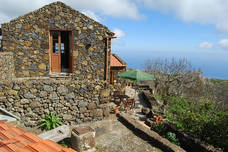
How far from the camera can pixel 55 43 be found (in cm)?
955

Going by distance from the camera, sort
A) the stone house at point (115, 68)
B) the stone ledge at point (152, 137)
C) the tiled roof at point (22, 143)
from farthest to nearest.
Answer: the stone house at point (115, 68)
the stone ledge at point (152, 137)
the tiled roof at point (22, 143)

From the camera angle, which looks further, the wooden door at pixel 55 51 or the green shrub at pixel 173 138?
the wooden door at pixel 55 51

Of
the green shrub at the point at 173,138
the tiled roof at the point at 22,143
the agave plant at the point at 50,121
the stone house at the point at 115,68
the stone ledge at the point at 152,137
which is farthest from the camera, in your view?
the stone house at the point at 115,68

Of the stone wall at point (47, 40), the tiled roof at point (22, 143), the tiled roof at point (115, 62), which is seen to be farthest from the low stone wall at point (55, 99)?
the tiled roof at point (115, 62)


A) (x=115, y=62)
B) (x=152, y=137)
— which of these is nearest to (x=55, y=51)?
(x=115, y=62)

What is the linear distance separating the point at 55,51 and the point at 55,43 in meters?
0.49

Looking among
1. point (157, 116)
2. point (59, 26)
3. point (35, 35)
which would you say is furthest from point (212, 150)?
point (35, 35)

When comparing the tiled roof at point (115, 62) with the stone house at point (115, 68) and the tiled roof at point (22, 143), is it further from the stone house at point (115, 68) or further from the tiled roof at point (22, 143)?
the tiled roof at point (22, 143)

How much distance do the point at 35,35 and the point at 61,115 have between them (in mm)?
4938

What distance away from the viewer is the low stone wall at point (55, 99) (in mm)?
6008

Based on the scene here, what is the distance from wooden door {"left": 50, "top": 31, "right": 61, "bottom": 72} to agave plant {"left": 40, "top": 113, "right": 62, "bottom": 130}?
3.99 meters

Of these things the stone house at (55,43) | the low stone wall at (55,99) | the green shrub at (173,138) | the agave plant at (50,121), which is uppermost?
the stone house at (55,43)

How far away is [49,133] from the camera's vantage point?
192 inches

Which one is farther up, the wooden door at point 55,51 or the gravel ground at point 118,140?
the wooden door at point 55,51
